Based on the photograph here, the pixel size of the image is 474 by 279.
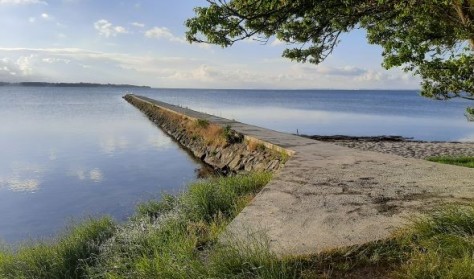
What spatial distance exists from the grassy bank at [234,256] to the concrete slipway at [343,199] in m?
0.30

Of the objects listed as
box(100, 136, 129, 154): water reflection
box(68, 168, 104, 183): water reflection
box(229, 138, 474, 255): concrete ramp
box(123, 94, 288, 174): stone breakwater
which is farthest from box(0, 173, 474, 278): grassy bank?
box(100, 136, 129, 154): water reflection

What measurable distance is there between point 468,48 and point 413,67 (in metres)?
1.16

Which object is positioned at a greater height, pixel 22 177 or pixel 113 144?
pixel 113 144

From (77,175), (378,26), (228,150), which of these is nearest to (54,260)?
(378,26)

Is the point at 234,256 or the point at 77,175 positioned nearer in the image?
the point at 234,256

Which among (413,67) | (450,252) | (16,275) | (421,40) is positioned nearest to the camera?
(450,252)

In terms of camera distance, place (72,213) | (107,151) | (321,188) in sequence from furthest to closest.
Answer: (107,151) → (72,213) → (321,188)

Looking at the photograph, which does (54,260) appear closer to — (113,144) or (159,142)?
(113,144)

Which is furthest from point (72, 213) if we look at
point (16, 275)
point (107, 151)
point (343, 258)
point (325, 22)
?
point (107, 151)

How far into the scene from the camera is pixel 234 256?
449 centimetres

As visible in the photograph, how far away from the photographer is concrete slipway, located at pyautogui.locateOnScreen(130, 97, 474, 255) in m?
5.37

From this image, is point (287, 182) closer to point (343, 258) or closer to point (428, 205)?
point (428, 205)

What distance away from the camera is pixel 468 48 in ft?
28.2

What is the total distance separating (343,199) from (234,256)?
10.00ft
